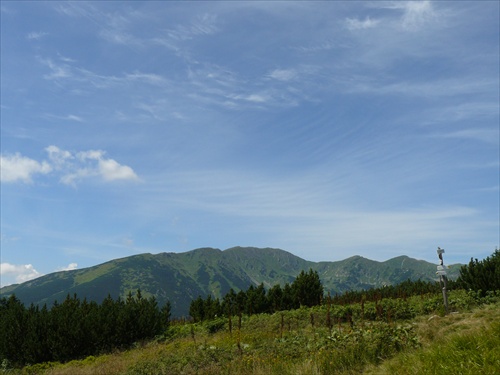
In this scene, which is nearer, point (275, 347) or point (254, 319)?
point (275, 347)

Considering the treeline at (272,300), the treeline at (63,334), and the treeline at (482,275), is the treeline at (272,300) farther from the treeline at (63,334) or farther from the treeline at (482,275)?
the treeline at (482,275)

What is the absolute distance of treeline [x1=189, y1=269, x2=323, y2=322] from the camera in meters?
33.0

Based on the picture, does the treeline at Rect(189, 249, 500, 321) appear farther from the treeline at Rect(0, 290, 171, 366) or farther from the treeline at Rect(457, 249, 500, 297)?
the treeline at Rect(0, 290, 171, 366)

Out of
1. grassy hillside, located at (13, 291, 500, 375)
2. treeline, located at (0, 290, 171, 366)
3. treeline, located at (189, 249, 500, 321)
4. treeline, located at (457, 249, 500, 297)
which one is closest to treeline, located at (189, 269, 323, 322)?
treeline, located at (189, 249, 500, 321)

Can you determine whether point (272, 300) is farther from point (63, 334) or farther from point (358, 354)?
point (358, 354)

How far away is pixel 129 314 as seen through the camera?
24.1 meters

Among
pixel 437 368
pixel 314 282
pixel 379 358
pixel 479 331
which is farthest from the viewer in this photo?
pixel 314 282

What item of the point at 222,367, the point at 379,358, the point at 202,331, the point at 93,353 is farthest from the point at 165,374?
the point at 93,353

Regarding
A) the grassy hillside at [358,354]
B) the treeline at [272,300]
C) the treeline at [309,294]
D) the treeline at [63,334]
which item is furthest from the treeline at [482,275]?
the treeline at [63,334]

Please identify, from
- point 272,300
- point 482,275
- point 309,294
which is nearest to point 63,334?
point 272,300

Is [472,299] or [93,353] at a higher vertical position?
[472,299]

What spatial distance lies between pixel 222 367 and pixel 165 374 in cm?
182

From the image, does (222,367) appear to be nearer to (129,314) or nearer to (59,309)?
(129,314)

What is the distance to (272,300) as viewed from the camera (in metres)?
35.7
